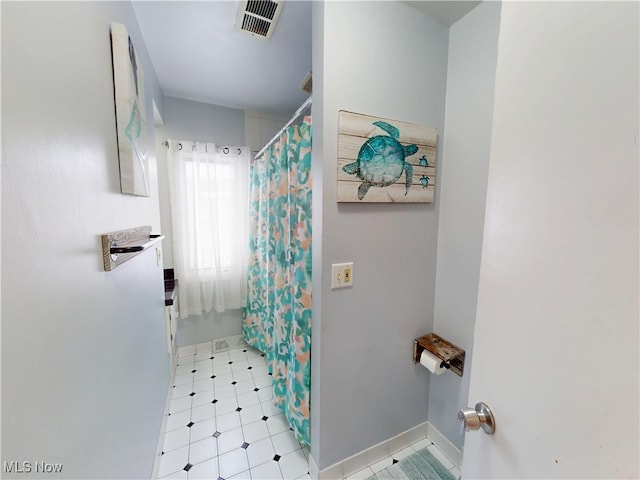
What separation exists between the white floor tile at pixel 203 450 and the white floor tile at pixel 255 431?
19cm

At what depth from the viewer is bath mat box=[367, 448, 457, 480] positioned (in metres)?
1.28

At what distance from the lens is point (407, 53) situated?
46.0 inches

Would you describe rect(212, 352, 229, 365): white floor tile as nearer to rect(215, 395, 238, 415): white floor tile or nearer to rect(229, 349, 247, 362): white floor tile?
rect(229, 349, 247, 362): white floor tile

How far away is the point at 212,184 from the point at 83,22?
1672 mm

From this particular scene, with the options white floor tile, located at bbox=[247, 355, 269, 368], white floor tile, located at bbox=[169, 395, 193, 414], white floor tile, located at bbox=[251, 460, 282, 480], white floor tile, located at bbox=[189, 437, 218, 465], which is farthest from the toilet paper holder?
white floor tile, located at bbox=[169, 395, 193, 414]

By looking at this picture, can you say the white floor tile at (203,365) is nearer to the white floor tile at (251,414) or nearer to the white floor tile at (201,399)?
the white floor tile at (201,399)

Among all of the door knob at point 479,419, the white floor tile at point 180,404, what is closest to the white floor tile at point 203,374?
the white floor tile at point 180,404

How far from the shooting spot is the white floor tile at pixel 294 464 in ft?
4.32

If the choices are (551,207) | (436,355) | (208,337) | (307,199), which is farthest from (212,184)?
(551,207)

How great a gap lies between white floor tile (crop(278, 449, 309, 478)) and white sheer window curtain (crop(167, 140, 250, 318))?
1.42 meters

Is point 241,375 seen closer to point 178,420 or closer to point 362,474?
point 178,420

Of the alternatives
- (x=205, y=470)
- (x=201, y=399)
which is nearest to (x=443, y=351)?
(x=205, y=470)

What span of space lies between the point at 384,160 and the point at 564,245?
0.86m

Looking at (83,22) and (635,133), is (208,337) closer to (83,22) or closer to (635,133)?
(83,22)
